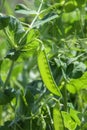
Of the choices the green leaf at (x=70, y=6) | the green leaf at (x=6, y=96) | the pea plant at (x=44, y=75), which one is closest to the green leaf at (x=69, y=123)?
the pea plant at (x=44, y=75)

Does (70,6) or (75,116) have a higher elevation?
(70,6)

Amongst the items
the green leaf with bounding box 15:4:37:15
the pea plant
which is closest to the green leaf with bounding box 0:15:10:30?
the pea plant

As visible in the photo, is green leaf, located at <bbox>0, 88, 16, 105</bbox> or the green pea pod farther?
green leaf, located at <bbox>0, 88, 16, 105</bbox>

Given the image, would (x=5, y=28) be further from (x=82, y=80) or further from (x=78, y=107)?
(x=78, y=107)

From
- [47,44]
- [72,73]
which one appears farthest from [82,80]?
[47,44]

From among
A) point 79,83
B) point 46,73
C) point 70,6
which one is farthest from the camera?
point 70,6

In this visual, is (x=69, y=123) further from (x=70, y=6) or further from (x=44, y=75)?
(x=70, y=6)

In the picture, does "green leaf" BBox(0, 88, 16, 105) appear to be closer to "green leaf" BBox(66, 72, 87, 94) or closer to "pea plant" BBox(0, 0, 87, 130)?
"pea plant" BBox(0, 0, 87, 130)

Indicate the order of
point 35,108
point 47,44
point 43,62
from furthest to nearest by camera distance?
point 47,44 → point 35,108 → point 43,62

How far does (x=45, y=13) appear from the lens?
2.69 ft

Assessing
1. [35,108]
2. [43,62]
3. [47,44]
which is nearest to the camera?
[43,62]

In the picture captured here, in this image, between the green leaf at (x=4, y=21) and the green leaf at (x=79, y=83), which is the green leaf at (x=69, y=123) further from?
the green leaf at (x=4, y=21)

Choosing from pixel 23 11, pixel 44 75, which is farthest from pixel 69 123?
pixel 23 11

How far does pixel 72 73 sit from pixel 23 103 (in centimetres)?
10
